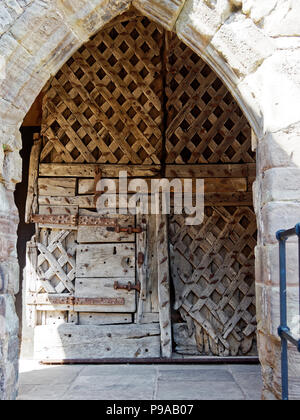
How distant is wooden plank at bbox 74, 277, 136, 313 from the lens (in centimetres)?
428

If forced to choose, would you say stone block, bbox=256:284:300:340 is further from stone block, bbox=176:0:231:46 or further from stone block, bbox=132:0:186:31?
stone block, bbox=132:0:186:31

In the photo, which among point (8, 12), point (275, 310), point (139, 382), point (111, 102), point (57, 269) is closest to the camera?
point (275, 310)

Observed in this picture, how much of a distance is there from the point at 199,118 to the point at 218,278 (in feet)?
5.56

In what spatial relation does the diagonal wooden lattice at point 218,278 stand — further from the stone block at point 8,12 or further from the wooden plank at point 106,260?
the stone block at point 8,12

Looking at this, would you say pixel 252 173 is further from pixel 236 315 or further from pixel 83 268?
pixel 83 268

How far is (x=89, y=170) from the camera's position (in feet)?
14.8

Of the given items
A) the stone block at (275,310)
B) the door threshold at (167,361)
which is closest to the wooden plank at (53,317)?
the door threshold at (167,361)

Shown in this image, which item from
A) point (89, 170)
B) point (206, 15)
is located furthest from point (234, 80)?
point (89, 170)

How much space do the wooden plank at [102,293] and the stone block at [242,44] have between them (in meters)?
2.46

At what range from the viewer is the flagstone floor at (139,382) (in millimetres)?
3029

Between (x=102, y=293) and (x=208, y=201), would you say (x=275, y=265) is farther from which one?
(x=102, y=293)

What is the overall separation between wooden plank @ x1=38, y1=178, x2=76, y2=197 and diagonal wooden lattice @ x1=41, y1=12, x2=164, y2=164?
0.75ft

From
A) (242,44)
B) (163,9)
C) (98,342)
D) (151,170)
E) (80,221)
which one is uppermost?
(163,9)

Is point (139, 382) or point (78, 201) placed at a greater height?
point (78, 201)
